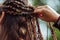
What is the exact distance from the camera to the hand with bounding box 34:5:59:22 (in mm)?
986

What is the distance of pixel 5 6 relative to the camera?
102 cm

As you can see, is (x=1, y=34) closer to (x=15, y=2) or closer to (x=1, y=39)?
(x=1, y=39)

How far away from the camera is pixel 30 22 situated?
104 cm

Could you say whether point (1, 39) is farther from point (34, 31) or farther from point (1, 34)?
point (34, 31)

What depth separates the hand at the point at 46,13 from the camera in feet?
3.24

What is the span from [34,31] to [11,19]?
0.12 metres

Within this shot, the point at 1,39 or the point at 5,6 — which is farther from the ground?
the point at 5,6

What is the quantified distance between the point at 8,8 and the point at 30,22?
123mm

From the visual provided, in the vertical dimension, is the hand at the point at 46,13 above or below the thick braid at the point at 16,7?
below

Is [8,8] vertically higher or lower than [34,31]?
higher

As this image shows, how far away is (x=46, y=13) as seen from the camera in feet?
3.24

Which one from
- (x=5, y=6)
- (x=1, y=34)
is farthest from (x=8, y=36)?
(x=5, y=6)

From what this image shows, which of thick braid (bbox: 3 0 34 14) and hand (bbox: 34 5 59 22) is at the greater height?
thick braid (bbox: 3 0 34 14)

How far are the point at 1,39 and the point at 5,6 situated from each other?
0.49 ft
